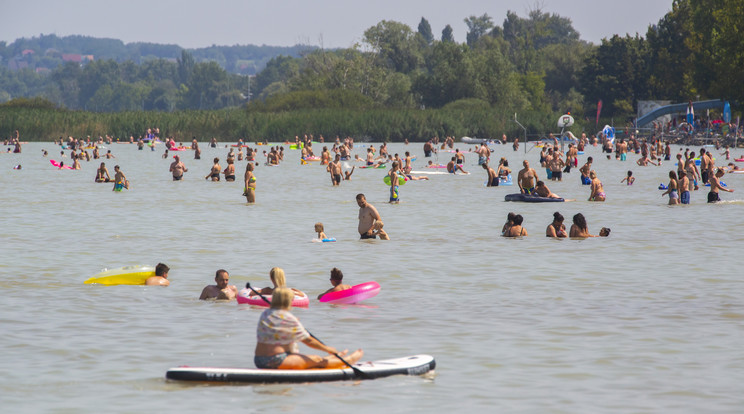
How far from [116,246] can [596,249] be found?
1153 centimetres

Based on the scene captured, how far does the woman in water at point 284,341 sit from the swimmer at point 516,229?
Result: 606 inches

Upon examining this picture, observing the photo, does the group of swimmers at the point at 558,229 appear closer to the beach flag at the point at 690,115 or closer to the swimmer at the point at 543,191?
the swimmer at the point at 543,191

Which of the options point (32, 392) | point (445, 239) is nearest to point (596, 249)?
point (445, 239)

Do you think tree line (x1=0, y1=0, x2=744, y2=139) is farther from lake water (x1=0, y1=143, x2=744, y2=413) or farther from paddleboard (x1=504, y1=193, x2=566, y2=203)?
lake water (x1=0, y1=143, x2=744, y2=413)

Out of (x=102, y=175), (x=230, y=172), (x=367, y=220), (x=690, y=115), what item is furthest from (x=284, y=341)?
(x=690, y=115)

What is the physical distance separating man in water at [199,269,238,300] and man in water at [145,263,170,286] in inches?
64.8

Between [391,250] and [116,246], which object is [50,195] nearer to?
[116,246]

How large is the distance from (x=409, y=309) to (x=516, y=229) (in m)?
10.5

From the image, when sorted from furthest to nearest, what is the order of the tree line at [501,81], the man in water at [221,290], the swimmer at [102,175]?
the tree line at [501,81]
the swimmer at [102,175]
the man in water at [221,290]

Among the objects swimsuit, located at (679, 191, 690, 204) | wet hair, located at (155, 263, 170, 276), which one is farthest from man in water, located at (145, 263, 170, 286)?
swimsuit, located at (679, 191, 690, 204)

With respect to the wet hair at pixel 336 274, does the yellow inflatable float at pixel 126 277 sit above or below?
below

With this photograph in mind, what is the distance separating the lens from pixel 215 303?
17016 millimetres

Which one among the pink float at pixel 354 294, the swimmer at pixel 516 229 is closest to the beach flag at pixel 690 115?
the swimmer at pixel 516 229

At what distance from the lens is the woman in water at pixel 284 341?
432 inches
